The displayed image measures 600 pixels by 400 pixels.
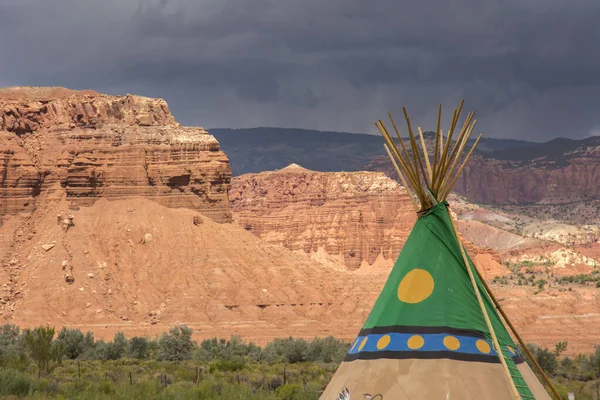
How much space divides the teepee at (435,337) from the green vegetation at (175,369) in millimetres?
9008

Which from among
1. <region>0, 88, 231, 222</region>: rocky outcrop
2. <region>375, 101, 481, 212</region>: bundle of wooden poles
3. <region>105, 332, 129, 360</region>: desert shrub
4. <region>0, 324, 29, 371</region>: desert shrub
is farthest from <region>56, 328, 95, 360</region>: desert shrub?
<region>375, 101, 481, 212</region>: bundle of wooden poles

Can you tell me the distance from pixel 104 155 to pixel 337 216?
140 ft

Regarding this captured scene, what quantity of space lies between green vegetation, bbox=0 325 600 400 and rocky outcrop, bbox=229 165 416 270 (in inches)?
1810

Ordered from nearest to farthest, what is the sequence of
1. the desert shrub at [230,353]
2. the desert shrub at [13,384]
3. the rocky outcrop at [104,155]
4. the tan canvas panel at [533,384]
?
1. the tan canvas panel at [533,384]
2. the desert shrub at [13,384]
3. the desert shrub at [230,353]
4. the rocky outcrop at [104,155]

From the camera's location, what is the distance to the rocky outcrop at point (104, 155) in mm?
71750

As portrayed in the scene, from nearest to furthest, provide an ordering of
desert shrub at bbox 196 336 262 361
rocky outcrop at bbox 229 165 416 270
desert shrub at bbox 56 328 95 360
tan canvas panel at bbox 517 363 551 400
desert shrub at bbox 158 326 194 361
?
tan canvas panel at bbox 517 363 551 400 → desert shrub at bbox 196 336 262 361 → desert shrub at bbox 158 326 194 361 → desert shrub at bbox 56 328 95 360 → rocky outcrop at bbox 229 165 416 270

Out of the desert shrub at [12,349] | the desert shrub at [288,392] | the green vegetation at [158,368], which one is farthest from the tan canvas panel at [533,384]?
the desert shrub at [12,349]

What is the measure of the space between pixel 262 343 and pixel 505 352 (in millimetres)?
48762

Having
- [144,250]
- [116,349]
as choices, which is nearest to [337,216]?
[144,250]

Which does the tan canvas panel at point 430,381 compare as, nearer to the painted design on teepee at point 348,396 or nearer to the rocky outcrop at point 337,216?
the painted design on teepee at point 348,396

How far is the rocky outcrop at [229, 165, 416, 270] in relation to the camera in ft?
351

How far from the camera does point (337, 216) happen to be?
112 m

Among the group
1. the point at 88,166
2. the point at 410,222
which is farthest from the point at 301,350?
the point at 410,222

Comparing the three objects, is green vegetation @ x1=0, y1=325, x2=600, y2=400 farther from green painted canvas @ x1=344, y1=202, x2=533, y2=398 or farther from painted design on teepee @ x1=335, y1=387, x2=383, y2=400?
green painted canvas @ x1=344, y1=202, x2=533, y2=398
